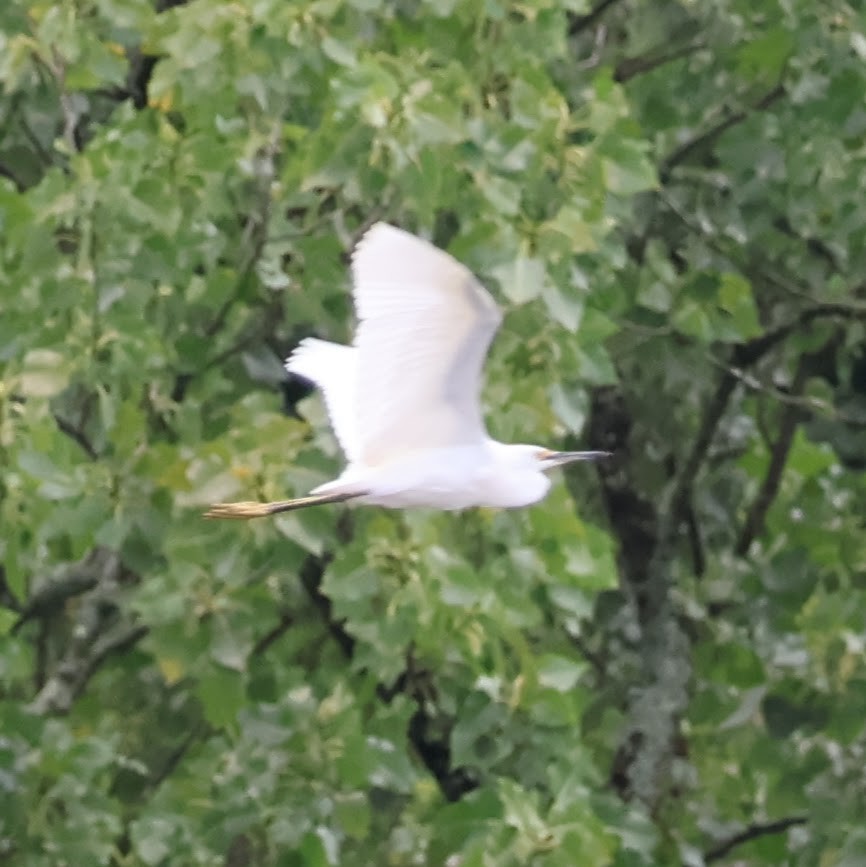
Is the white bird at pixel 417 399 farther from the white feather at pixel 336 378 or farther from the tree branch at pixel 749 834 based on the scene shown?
the tree branch at pixel 749 834

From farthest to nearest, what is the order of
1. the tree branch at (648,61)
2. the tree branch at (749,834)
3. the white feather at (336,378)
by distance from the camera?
the tree branch at (749,834) < the tree branch at (648,61) < the white feather at (336,378)

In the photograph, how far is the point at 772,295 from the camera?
20.7 ft

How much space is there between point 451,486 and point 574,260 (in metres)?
0.76

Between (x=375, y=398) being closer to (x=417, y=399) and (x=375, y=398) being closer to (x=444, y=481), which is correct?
(x=417, y=399)

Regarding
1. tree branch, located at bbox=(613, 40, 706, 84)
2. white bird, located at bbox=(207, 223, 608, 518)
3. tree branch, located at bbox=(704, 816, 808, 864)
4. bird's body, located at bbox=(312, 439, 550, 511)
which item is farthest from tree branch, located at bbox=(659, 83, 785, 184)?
bird's body, located at bbox=(312, 439, 550, 511)

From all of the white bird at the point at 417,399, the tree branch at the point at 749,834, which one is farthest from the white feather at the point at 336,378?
the tree branch at the point at 749,834

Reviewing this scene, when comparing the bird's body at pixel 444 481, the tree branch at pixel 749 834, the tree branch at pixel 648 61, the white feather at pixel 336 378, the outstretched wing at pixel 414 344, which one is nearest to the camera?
the outstretched wing at pixel 414 344

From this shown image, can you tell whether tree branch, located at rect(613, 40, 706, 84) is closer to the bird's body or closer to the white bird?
the white bird

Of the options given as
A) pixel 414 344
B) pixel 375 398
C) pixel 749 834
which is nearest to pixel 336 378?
pixel 375 398

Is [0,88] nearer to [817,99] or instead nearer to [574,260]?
[574,260]

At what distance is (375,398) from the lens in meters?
3.99

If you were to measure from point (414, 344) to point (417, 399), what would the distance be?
7.3 inches

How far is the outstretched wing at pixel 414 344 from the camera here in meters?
3.64

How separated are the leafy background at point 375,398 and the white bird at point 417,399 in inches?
11.0
